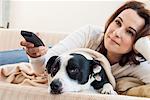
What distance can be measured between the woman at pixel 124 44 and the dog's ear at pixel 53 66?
0.06 meters

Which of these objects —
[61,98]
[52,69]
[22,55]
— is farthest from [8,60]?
[61,98]

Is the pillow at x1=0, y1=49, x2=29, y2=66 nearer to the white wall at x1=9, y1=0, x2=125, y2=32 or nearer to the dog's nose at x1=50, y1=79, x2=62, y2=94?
the dog's nose at x1=50, y1=79, x2=62, y2=94

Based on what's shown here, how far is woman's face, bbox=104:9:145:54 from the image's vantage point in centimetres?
124

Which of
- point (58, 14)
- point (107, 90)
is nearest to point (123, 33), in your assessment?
point (107, 90)

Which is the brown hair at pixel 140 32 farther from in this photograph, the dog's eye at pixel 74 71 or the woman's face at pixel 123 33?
the dog's eye at pixel 74 71

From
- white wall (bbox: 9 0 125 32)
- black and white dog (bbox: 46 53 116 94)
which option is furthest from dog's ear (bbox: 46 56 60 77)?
white wall (bbox: 9 0 125 32)

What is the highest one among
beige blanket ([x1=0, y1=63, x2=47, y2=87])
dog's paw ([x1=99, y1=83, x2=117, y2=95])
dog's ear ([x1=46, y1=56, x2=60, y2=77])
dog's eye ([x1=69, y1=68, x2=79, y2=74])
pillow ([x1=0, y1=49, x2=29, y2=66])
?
dog's eye ([x1=69, y1=68, x2=79, y2=74])

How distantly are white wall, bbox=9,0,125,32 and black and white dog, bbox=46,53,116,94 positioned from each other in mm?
1585

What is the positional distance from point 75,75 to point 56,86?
11 cm

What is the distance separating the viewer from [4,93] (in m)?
0.92

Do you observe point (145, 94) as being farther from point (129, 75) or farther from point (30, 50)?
point (30, 50)

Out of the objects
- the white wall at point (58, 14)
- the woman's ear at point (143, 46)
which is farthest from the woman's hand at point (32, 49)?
the white wall at point (58, 14)

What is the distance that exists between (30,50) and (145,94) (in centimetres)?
43

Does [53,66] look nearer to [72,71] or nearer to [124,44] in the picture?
[72,71]
